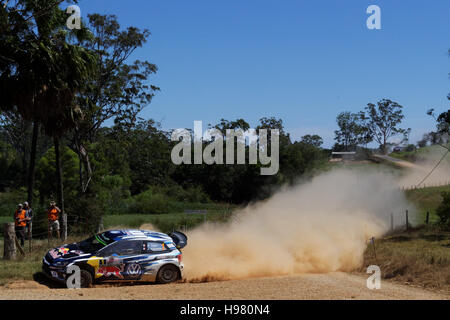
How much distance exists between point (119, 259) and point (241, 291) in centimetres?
362

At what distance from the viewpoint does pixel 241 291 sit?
42.9 ft

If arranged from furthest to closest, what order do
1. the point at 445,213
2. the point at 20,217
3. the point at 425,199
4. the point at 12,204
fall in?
the point at 425,199, the point at 12,204, the point at 445,213, the point at 20,217

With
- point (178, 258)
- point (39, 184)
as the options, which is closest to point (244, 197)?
point (39, 184)

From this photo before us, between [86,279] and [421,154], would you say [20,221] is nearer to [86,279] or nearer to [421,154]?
[86,279]

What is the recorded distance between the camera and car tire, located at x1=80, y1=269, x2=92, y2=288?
1368cm

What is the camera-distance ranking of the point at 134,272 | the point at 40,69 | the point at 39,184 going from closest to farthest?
the point at 134,272 < the point at 40,69 < the point at 39,184

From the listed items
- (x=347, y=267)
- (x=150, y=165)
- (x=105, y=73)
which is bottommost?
(x=347, y=267)

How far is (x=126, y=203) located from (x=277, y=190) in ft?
58.4

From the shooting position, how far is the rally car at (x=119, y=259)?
13.7m

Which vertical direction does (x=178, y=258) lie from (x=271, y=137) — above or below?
below

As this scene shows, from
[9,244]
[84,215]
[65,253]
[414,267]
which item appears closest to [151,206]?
[84,215]

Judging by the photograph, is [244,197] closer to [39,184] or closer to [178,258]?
[39,184]

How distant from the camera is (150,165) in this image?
72.7m
